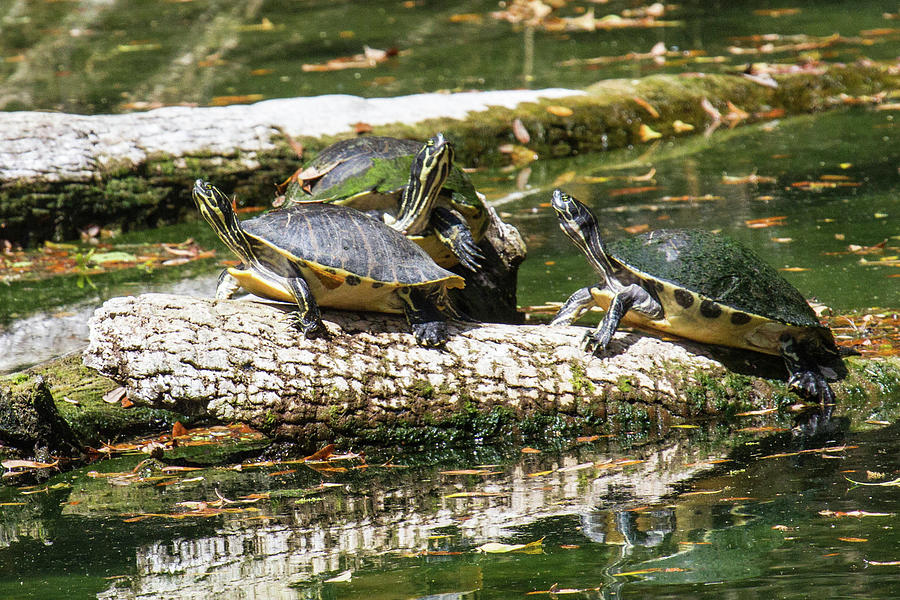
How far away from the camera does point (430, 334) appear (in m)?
4.56

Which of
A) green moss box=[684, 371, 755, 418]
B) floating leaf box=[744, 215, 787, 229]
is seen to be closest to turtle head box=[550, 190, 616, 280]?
green moss box=[684, 371, 755, 418]

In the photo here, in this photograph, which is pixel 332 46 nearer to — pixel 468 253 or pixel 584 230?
pixel 468 253

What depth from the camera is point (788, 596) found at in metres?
2.64

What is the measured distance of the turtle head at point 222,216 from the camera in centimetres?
454

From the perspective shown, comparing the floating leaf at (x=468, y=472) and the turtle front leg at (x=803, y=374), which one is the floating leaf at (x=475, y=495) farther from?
the turtle front leg at (x=803, y=374)

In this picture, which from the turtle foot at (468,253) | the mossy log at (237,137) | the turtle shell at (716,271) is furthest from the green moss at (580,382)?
the mossy log at (237,137)

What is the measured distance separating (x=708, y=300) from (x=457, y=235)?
145 centimetres

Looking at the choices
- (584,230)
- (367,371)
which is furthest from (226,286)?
(584,230)

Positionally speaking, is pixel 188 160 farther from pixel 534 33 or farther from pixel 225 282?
pixel 534 33

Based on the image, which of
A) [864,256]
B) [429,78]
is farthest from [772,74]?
[864,256]

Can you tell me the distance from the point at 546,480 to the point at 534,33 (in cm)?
1116

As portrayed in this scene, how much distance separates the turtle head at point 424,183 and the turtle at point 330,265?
65 centimetres

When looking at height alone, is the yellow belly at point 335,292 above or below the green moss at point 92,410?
above

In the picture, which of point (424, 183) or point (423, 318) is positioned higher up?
point (424, 183)
